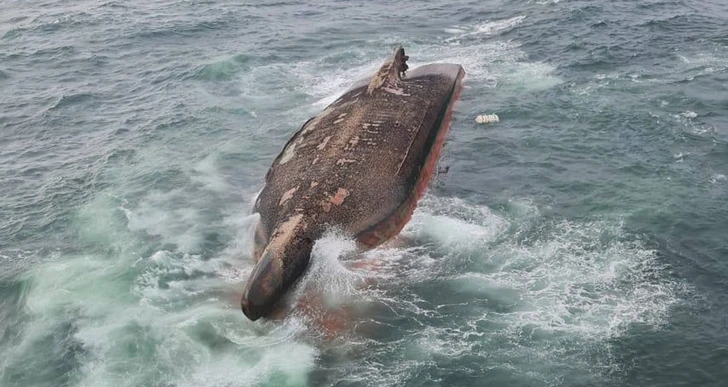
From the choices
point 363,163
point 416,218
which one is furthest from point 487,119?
point 416,218

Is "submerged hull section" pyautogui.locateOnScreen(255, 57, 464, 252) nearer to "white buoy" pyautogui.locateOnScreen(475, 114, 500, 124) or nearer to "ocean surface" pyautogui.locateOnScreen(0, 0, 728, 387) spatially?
"ocean surface" pyautogui.locateOnScreen(0, 0, 728, 387)

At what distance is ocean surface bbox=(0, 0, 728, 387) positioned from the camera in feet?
68.5

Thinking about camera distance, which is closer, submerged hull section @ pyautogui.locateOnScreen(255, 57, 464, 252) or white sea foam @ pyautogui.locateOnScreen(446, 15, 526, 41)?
submerged hull section @ pyautogui.locateOnScreen(255, 57, 464, 252)

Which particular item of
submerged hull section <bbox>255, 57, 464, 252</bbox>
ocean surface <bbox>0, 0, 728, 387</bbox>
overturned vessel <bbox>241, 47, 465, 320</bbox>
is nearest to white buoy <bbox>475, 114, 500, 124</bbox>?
ocean surface <bbox>0, 0, 728, 387</bbox>

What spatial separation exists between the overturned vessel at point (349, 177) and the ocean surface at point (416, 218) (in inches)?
38.8

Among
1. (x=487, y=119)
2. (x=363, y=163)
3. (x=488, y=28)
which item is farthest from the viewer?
(x=488, y=28)

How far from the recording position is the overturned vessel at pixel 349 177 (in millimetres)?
23703

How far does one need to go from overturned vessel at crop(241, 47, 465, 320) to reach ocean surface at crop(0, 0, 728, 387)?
0.99m

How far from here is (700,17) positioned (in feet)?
157

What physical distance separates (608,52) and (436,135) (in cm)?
1630

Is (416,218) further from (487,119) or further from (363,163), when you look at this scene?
(487,119)

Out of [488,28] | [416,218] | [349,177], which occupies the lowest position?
[416,218]

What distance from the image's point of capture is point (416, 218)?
27750 millimetres

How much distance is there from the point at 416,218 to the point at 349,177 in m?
3.30
